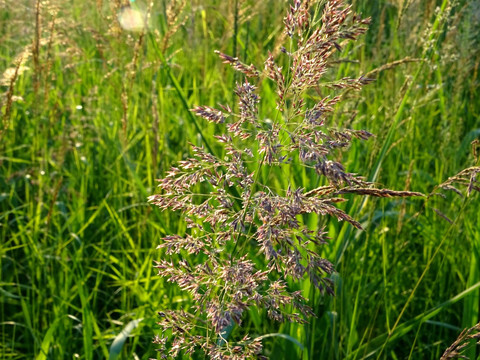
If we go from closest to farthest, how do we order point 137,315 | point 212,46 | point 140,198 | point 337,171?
point 337,171, point 137,315, point 140,198, point 212,46

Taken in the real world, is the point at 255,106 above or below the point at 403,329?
above

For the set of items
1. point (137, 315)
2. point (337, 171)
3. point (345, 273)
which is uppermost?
point (337, 171)

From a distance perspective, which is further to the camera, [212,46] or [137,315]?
[212,46]

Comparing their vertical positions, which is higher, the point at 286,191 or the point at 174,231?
the point at 286,191

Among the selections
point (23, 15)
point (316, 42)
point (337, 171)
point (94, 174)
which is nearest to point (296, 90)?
point (316, 42)

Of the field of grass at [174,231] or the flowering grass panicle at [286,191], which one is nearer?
the flowering grass panicle at [286,191]

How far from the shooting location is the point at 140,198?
116 inches

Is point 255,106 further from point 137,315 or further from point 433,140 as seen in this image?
point 433,140

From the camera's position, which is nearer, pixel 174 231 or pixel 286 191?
pixel 286 191

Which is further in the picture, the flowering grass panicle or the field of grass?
the field of grass

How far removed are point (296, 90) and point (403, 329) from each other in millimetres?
1178

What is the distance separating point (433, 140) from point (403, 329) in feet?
6.59

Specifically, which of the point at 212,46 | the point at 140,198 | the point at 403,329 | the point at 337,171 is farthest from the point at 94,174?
the point at 337,171

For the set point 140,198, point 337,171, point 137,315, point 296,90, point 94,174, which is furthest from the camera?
point 94,174
